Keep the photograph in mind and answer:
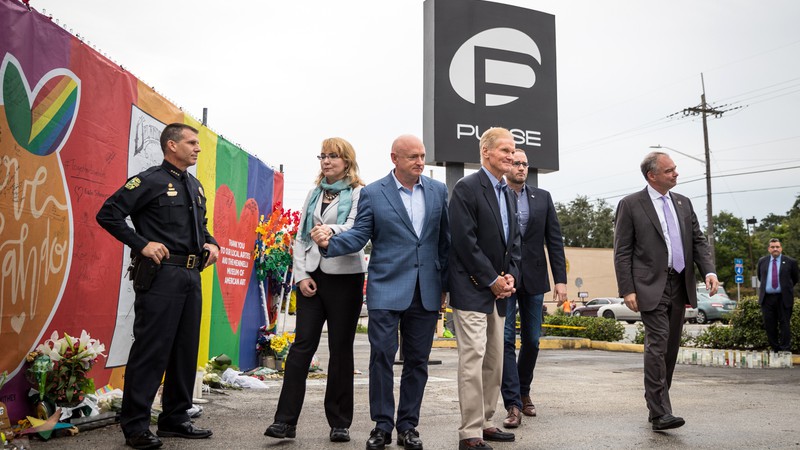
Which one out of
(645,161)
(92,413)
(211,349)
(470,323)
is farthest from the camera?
(211,349)

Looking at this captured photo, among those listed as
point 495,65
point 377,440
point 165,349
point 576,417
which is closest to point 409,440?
point 377,440

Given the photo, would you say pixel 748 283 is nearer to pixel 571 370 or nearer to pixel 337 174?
pixel 571 370

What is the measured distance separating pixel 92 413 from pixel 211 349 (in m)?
2.44

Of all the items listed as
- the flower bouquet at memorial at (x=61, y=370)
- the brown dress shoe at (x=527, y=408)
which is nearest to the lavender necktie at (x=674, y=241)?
the brown dress shoe at (x=527, y=408)

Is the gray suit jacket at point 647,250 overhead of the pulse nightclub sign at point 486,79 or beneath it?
beneath

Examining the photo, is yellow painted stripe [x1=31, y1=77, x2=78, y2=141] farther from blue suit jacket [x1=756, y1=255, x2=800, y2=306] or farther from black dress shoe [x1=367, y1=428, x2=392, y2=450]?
blue suit jacket [x1=756, y1=255, x2=800, y2=306]

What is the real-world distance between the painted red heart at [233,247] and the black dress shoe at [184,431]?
8.95 feet

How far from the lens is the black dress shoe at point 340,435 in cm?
438

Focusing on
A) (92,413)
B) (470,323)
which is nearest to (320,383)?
(92,413)

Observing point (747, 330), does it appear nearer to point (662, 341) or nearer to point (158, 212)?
point (662, 341)

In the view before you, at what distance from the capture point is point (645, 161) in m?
5.29

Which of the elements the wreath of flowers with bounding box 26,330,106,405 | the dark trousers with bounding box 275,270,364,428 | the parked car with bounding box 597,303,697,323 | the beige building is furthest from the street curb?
the beige building

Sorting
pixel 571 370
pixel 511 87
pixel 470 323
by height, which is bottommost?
pixel 571 370

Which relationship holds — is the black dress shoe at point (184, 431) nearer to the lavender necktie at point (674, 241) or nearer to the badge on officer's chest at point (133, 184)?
the badge on officer's chest at point (133, 184)
